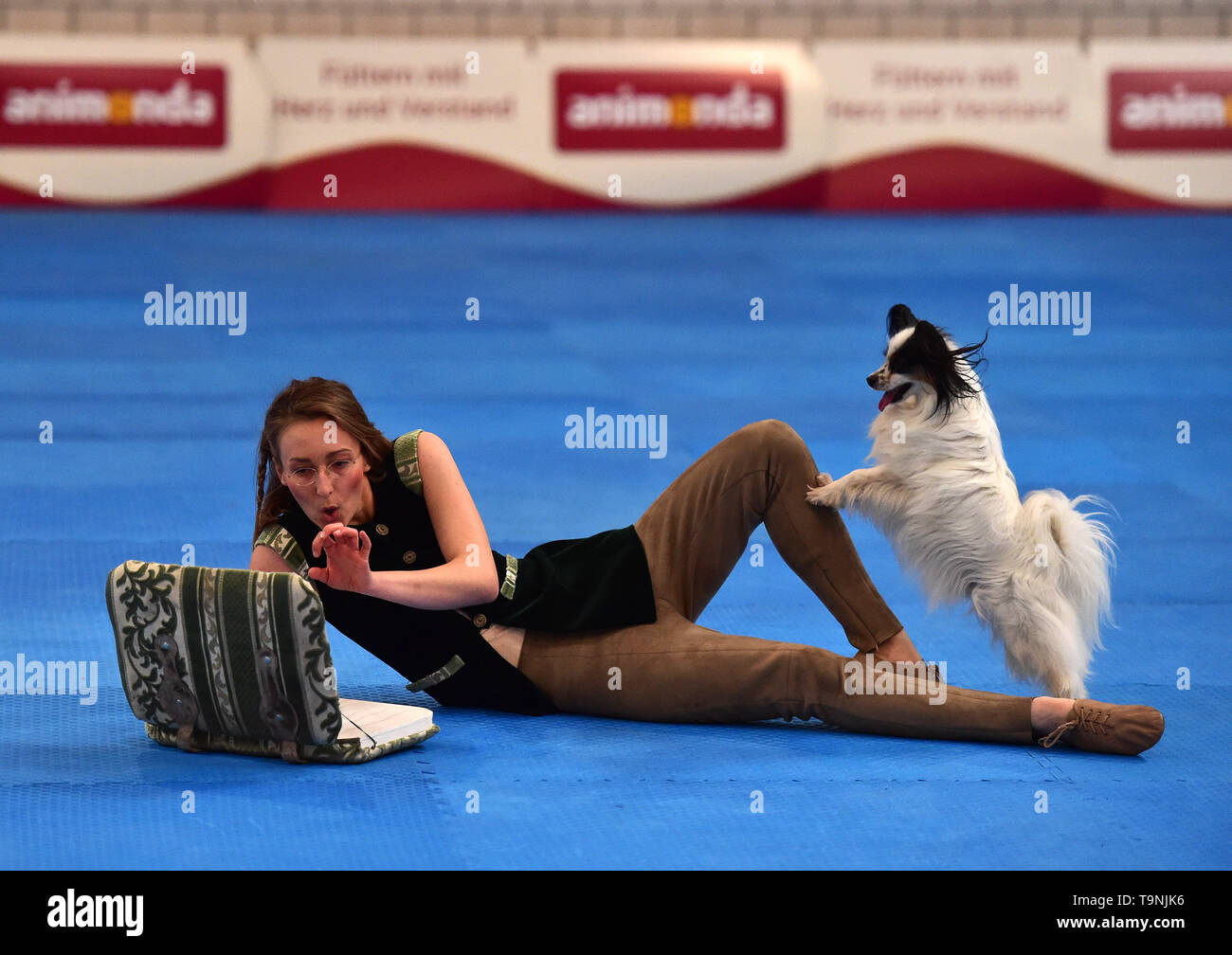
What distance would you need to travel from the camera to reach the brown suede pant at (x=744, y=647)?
197 inches

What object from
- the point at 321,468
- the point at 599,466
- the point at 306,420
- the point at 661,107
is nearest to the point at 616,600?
the point at 321,468

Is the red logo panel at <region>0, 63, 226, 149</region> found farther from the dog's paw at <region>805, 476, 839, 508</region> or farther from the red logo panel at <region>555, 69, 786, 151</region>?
the dog's paw at <region>805, 476, 839, 508</region>

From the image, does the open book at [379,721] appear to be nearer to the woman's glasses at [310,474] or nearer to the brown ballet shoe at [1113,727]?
the woman's glasses at [310,474]

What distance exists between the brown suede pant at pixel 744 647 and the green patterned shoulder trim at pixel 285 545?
78 centimetres

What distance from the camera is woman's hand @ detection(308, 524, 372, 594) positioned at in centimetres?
434

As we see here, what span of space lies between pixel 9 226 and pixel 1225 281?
11.8 metres

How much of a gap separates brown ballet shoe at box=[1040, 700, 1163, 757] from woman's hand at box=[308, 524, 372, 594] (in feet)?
7.07

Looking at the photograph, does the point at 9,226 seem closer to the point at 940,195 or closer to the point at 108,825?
the point at 940,195

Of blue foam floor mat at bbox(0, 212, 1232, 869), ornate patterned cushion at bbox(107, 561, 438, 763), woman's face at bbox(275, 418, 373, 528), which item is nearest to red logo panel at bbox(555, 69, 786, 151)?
blue foam floor mat at bbox(0, 212, 1232, 869)

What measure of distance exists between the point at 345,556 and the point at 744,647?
1359 mm

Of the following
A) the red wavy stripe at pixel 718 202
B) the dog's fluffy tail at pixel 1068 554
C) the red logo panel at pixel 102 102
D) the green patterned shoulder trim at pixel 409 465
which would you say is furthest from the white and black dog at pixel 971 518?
the red logo panel at pixel 102 102

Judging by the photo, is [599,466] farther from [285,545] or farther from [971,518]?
[285,545]

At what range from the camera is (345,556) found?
4352 mm

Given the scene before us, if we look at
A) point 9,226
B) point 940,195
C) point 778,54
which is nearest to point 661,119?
point 778,54
